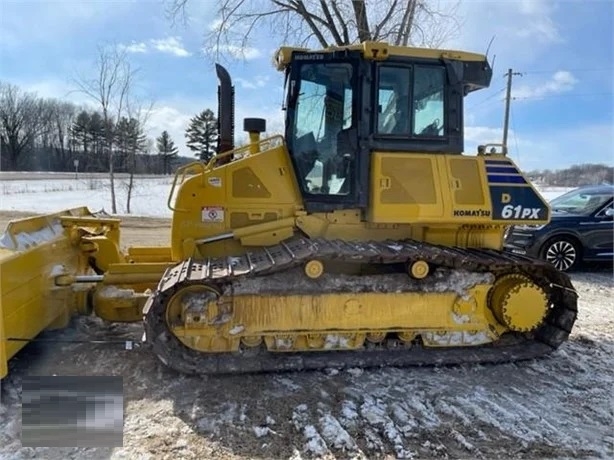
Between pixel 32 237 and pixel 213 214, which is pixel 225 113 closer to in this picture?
pixel 213 214

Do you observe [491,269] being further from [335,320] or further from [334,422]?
[334,422]

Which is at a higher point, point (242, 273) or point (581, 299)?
point (242, 273)

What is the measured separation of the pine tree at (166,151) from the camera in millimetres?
58562

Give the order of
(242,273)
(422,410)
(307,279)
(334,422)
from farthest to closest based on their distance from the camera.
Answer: (307,279), (242,273), (422,410), (334,422)

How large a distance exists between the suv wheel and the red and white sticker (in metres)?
6.82

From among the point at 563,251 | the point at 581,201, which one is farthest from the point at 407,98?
the point at 581,201

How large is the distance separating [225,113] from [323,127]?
1.26 metres

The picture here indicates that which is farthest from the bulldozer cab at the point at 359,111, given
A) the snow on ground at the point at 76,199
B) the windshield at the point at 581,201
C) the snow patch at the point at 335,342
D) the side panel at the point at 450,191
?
the snow on ground at the point at 76,199

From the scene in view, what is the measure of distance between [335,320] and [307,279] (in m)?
0.44

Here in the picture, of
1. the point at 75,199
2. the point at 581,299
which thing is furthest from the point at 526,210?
the point at 75,199

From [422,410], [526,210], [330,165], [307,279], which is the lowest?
[422,410]

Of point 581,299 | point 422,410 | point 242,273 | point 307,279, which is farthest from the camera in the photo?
point 581,299

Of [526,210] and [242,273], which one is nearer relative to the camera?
[242,273]

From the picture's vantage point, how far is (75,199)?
22625 mm
